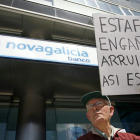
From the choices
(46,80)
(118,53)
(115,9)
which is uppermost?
(115,9)

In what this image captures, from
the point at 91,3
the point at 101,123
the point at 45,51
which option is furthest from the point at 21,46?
the point at 91,3

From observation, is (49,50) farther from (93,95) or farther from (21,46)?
(93,95)

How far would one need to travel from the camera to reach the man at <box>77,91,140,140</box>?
165cm

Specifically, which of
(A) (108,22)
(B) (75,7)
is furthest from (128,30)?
(B) (75,7)

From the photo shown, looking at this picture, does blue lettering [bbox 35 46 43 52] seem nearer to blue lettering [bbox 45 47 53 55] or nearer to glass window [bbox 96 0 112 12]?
blue lettering [bbox 45 47 53 55]

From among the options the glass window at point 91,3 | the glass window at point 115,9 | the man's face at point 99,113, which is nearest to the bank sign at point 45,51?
the man's face at point 99,113

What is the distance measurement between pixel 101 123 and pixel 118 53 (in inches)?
35.0

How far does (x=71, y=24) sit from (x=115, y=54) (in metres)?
3.92

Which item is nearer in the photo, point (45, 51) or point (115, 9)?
point (45, 51)

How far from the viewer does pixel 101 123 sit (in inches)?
67.6

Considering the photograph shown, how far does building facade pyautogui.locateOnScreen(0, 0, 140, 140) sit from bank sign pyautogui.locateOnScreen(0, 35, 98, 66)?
0.03 metres

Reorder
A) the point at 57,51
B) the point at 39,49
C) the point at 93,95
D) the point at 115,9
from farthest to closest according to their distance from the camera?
1. the point at 115,9
2. the point at 57,51
3. the point at 39,49
4. the point at 93,95

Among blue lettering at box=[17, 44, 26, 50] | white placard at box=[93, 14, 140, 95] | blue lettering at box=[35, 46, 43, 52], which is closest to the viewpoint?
white placard at box=[93, 14, 140, 95]

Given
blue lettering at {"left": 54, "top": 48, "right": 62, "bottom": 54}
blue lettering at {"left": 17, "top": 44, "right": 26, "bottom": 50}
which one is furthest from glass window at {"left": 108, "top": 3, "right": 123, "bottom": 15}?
blue lettering at {"left": 17, "top": 44, "right": 26, "bottom": 50}
